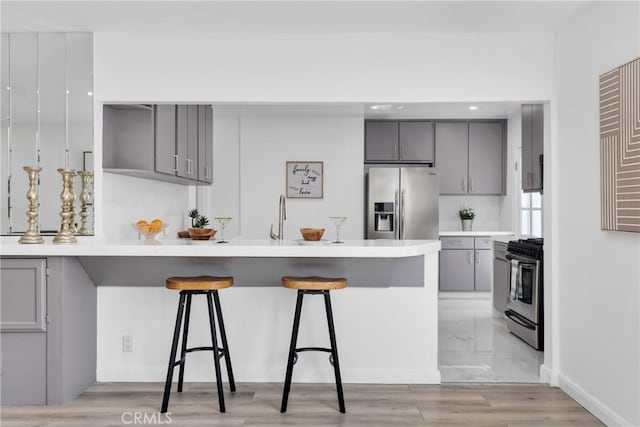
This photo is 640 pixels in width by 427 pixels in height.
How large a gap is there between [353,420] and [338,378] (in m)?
0.23

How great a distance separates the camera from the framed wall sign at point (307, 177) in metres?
6.41

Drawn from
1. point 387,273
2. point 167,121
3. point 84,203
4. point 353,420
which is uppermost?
point 167,121

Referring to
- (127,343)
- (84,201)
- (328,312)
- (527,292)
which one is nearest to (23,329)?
(127,343)

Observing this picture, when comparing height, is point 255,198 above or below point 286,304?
above

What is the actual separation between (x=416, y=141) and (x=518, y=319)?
2.96 metres

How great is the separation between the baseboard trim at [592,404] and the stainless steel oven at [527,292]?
933 millimetres

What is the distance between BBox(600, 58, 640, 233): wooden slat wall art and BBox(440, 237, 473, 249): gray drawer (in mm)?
4008

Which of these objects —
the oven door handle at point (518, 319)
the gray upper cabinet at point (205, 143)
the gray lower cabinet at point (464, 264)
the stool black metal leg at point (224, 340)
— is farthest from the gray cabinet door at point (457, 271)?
the stool black metal leg at point (224, 340)

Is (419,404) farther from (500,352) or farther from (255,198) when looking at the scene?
(255,198)

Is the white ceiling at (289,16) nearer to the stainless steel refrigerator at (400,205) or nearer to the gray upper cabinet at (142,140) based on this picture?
the gray upper cabinet at (142,140)

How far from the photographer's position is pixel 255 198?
6441 mm

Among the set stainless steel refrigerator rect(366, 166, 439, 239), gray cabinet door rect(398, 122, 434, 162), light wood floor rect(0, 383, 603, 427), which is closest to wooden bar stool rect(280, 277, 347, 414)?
light wood floor rect(0, 383, 603, 427)

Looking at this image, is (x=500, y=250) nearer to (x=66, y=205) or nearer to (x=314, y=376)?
(x=314, y=376)

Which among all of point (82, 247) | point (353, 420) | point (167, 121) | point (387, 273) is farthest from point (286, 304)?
point (167, 121)
